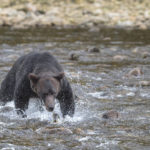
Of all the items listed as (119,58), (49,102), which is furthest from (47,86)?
(119,58)

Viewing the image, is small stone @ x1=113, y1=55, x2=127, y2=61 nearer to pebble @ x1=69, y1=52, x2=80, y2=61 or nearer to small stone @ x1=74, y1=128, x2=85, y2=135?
pebble @ x1=69, y1=52, x2=80, y2=61

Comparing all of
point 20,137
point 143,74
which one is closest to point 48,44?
point 143,74

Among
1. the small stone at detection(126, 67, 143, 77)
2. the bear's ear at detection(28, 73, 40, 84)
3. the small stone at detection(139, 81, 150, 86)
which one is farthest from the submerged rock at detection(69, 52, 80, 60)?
the bear's ear at detection(28, 73, 40, 84)

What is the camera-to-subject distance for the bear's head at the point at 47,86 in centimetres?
631

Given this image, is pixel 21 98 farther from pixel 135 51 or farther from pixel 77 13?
pixel 77 13

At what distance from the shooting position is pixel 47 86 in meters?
6.35

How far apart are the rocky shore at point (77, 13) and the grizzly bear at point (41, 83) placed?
998 cm

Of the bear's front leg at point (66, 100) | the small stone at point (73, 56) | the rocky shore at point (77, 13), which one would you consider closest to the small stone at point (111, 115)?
the bear's front leg at point (66, 100)

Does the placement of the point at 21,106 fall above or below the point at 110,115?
above

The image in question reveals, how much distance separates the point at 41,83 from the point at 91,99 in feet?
7.16

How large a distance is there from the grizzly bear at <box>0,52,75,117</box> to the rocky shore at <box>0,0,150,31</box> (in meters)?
9.98

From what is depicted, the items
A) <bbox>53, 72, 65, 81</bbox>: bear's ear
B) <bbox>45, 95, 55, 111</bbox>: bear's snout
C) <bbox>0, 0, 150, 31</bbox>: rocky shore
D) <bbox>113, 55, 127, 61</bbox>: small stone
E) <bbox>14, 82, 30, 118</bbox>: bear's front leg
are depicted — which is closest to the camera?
<bbox>45, 95, 55, 111</bbox>: bear's snout

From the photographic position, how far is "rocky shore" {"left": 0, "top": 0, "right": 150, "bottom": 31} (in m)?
18.5

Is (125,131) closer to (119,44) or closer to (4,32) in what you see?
(119,44)
